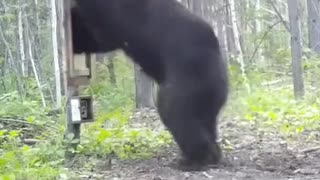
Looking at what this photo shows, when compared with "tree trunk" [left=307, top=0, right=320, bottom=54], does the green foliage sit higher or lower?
lower

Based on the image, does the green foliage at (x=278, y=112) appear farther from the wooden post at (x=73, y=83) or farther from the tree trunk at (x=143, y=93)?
the wooden post at (x=73, y=83)

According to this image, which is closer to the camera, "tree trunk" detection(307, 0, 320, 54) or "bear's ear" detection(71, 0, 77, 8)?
"bear's ear" detection(71, 0, 77, 8)

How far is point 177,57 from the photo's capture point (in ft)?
18.7

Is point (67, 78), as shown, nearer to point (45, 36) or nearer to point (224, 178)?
point (224, 178)

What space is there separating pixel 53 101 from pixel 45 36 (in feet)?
22.8

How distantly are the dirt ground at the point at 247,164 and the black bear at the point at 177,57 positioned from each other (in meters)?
0.23

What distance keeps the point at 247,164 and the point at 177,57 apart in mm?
1106

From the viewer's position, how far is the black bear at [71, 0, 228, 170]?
564 cm

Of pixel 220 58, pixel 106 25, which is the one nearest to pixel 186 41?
pixel 220 58

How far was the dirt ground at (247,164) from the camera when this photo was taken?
5.44 m

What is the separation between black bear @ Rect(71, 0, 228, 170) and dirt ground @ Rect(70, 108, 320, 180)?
23cm

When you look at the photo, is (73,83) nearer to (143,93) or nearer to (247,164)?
(247,164)

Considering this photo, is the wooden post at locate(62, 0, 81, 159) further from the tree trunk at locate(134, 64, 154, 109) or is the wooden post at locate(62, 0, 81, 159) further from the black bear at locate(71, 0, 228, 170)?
the tree trunk at locate(134, 64, 154, 109)

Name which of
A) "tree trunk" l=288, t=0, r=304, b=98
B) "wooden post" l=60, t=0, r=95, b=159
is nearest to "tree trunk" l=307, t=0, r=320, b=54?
"tree trunk" l=288, t=0, r=304, b=98
